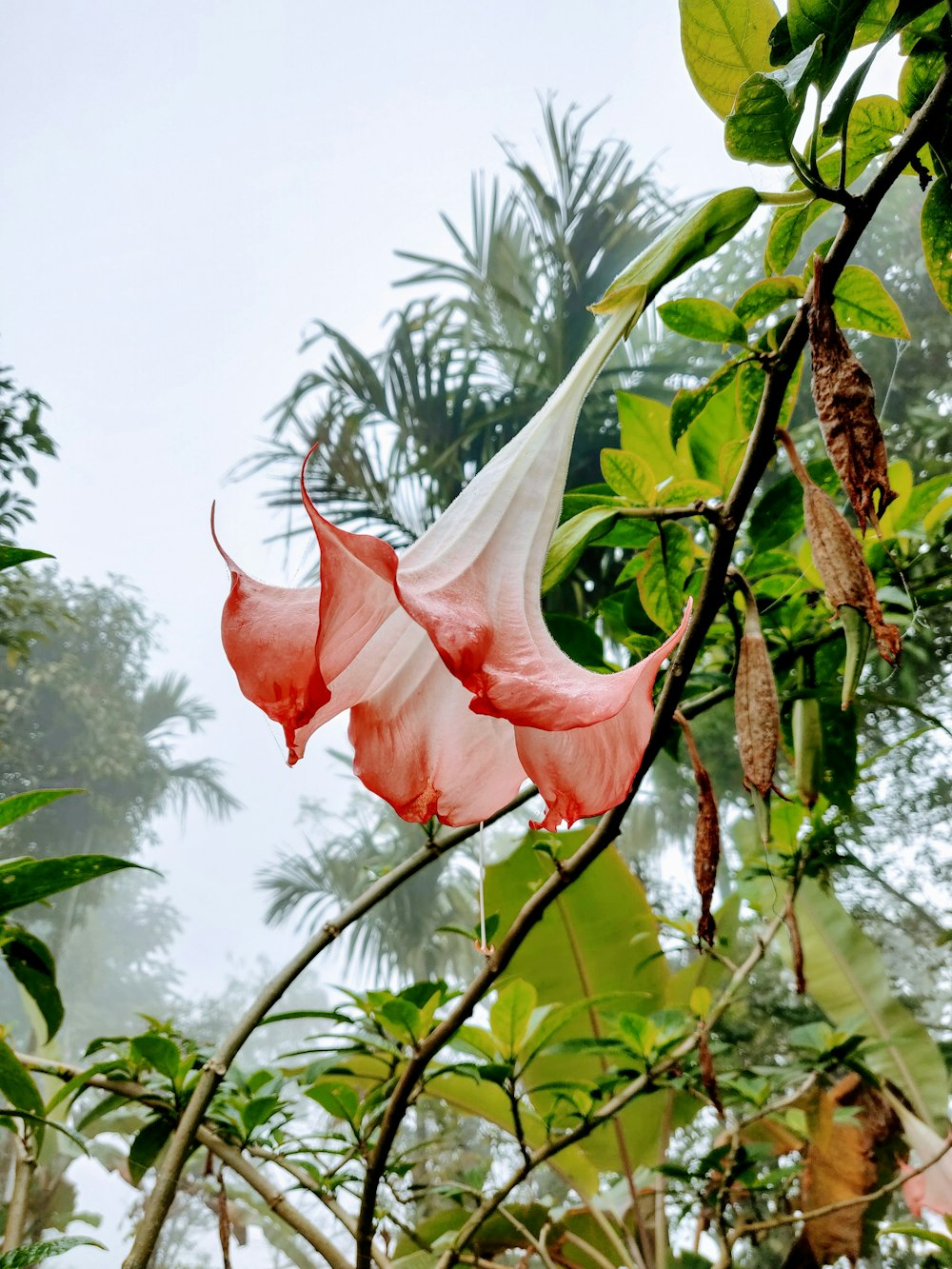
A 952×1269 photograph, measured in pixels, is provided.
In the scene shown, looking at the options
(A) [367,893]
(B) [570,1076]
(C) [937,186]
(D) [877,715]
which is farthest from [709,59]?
(D) [877,715]

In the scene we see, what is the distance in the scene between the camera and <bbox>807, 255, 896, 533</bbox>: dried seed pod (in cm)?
18

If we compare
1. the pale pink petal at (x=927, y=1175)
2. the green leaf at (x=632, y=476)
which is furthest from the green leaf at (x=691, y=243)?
the pale pink petal at (x=927, y=1175)

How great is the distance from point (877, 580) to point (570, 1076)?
841mm

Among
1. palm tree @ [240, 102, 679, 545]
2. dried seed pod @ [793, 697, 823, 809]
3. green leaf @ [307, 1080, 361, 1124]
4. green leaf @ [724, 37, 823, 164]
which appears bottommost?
green leaf @ [307, 1080, 361, 1124]

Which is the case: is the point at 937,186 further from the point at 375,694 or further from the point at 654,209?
the point at 654,209

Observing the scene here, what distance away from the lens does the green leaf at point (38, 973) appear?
380 millimetres

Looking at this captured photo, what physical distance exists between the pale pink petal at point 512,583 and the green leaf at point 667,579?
4.5 inches

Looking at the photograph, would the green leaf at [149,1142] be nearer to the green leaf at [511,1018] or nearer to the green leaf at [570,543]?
the green leaf at [511,1018]

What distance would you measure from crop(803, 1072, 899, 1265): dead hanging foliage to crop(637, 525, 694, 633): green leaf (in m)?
0.94

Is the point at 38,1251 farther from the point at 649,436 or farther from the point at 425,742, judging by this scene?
the point at 649,436

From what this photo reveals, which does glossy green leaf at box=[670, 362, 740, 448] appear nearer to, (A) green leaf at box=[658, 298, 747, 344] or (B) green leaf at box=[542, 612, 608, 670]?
(A) green leaf at box=[658, 298, 747, 344]

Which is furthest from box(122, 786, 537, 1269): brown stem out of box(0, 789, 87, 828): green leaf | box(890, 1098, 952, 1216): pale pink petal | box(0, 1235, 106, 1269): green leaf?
box(890, 1098, 952, 1216): pale pink petal

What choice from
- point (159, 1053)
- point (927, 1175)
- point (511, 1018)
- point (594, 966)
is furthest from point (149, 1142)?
point (927, 1175)

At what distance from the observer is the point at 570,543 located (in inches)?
9.7
